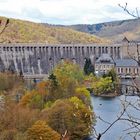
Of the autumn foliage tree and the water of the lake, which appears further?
the water of the lake

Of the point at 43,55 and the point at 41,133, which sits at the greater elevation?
the point at 41,133

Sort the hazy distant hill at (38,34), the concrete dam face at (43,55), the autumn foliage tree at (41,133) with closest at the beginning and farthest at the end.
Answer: the autumn foliage tree at (41,133), the concrete dam face at (43,55), the hazy distant hill at (38,34)

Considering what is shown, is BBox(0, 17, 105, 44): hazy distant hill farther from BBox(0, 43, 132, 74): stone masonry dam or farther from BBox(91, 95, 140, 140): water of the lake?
BBox(91, 95, 140, 140): water of the lake

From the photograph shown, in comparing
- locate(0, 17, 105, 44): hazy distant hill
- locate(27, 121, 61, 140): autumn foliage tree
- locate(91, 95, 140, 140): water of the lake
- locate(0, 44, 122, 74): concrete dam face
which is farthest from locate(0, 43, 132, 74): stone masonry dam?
locate(27, 121, 61, 140): autumn foliage tree

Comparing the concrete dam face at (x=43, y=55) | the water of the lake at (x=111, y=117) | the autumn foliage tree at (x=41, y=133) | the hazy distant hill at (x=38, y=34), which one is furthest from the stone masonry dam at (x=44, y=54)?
the autumn foliage tree at (x=41, y=133)

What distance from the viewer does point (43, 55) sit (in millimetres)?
70062

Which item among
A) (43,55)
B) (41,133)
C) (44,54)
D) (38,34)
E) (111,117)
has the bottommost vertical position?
(111,117)

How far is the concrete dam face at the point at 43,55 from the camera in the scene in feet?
221

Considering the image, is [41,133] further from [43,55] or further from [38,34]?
[38,34]

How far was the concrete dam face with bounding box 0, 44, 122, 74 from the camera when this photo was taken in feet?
221

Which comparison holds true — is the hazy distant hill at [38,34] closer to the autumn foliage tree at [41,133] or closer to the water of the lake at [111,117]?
the water of the lake at [111,117]

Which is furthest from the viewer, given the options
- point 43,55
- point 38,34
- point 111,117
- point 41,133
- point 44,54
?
point 38,34

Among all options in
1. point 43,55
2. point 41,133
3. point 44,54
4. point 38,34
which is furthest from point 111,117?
point 38,34

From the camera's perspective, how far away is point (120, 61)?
64.3 meters
